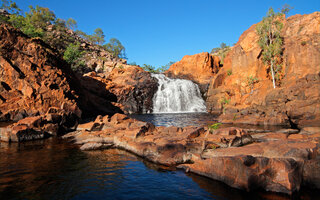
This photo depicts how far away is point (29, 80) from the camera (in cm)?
2411

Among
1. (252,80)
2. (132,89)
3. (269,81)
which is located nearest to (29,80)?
(132,89)

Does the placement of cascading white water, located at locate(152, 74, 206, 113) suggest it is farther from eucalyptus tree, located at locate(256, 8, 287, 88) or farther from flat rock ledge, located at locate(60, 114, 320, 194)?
flat rock ledge, located at locate(60, 114, 320, 194)

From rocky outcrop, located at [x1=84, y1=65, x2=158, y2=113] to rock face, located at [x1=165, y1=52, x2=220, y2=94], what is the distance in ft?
46.6

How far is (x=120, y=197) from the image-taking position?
6363 mm

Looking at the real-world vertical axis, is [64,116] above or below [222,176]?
above

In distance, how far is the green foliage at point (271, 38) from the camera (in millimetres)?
37344

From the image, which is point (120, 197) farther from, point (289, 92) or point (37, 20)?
point (37, 20)

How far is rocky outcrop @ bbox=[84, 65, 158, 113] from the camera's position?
47938 millimetres

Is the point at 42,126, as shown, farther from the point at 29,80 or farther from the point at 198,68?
the point at 198,68

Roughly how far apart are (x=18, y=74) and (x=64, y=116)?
1107 cm

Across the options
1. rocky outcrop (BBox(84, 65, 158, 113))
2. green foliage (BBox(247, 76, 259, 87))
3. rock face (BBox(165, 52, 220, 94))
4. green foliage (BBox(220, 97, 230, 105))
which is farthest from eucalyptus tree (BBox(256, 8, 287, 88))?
rocky outcrop (BBox(84, 65, 158, 113))


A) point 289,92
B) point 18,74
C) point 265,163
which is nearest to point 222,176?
point 265,163

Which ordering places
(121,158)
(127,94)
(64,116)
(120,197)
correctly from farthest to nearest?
1. (127,94)
2. (64,116)
3. (121,158)
4. (120,197)

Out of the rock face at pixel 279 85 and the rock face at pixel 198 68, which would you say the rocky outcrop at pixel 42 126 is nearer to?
the rock face at pixel 279 85
